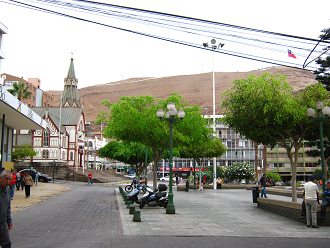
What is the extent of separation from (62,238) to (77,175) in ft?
199

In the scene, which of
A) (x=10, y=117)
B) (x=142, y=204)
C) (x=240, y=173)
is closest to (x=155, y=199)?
(x=142, y=204)

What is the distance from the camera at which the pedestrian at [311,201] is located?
13.4 meters

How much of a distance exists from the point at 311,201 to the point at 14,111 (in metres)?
22.2

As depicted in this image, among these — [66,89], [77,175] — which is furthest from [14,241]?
[66,89]

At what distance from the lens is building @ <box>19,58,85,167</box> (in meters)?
78.6

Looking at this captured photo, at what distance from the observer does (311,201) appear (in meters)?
13.4

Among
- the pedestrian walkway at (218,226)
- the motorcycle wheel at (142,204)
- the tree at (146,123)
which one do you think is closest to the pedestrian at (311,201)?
the pedestrian walkway at (218,226)

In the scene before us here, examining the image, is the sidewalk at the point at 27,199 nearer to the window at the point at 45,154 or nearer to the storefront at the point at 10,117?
the storefront at the point at 10,117

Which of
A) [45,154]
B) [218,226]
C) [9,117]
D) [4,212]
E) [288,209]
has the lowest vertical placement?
[218,226]

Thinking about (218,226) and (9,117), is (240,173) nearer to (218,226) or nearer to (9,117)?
(9,117)

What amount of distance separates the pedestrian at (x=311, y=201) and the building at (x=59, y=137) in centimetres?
6776

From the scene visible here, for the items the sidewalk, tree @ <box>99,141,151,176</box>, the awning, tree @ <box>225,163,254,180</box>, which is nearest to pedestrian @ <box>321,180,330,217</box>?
the sidewalk

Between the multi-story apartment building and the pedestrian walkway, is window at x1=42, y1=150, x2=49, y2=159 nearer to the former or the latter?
the multi-story apartment building

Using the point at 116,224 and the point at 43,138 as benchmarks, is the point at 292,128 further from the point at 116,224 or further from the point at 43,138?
the point at 43,138
